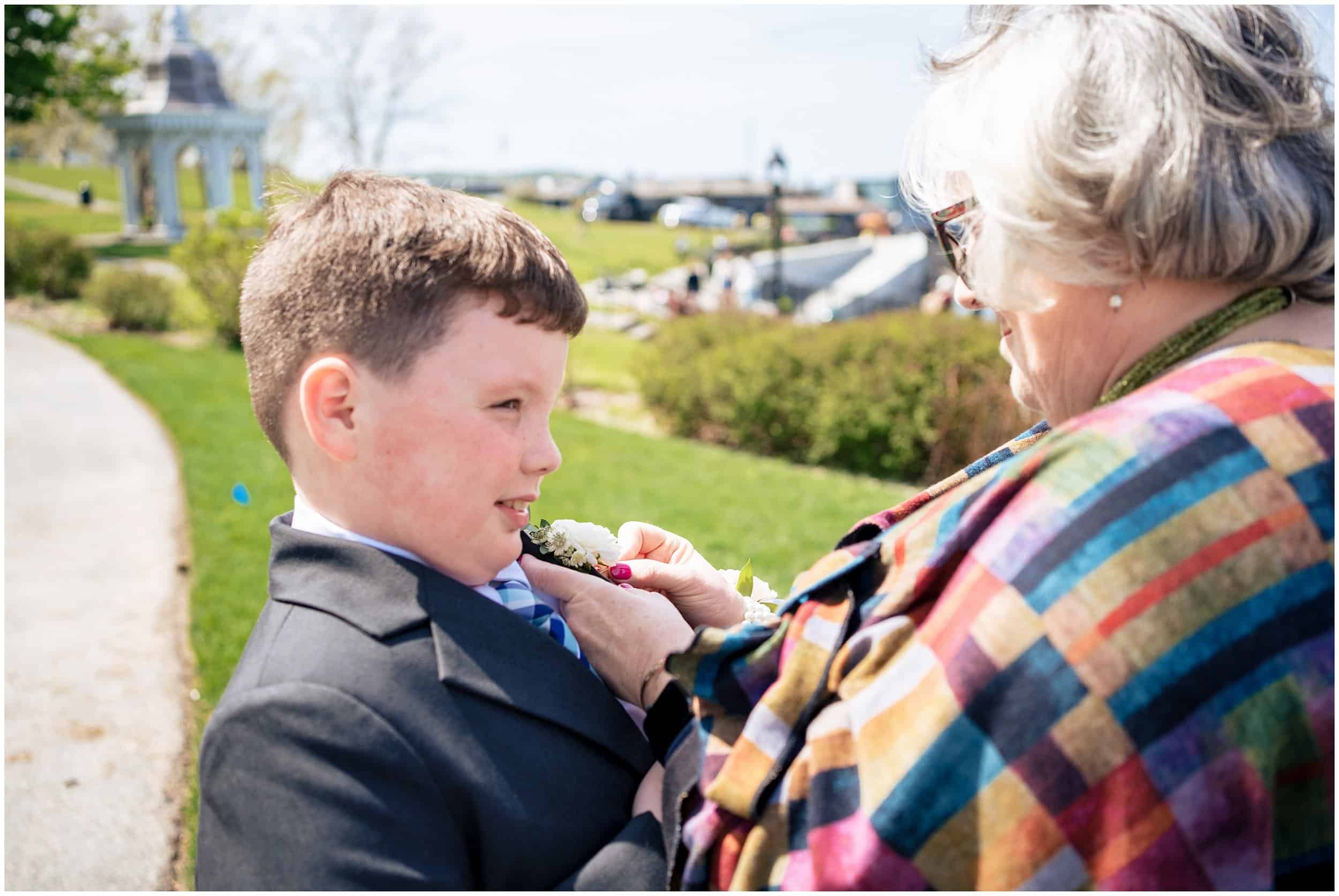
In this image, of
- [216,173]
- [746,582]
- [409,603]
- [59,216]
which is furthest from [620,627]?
[59,216]

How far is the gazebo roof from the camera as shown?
3180 centimetres

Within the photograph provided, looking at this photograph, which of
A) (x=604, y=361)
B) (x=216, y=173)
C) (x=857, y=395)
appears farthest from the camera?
(x=216, y=173)

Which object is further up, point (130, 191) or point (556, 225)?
point (130, 191)

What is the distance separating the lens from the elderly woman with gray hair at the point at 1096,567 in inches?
48.6

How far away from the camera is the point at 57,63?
984 inches

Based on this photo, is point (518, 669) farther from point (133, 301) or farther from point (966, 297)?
point (133, 301)

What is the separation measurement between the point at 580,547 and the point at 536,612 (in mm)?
182

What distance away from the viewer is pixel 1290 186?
145cm

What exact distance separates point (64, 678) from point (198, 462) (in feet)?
13.8

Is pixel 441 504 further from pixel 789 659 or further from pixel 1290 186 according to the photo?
pixel 1290 186

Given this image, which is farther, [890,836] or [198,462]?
[198,462]

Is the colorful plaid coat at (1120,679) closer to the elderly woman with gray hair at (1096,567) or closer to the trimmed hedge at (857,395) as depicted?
the elderly woman with gray hair at (1096,567)

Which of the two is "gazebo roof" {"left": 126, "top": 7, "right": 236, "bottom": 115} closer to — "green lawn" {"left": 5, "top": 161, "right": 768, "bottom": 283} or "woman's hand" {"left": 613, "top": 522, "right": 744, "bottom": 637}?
"green lawn" {"left": 5, "top": 161, "right": 768, "bottom": 283}

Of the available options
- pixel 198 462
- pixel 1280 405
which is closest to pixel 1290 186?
pixel 1280 405
